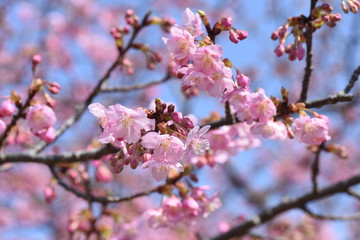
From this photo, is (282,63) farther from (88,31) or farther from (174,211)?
(174,211)

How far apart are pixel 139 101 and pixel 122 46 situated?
21.5 feet

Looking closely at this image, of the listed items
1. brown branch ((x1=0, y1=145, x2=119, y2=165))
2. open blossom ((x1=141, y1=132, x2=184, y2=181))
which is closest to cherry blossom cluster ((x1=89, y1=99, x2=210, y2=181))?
open blossom ((x1=141, y1=132, x2=184, y2=181))

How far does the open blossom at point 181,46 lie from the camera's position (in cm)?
145

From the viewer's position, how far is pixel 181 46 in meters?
1.47

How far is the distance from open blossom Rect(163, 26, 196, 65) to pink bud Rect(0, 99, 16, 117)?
0.97 metres

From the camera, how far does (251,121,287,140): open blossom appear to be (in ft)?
5.45

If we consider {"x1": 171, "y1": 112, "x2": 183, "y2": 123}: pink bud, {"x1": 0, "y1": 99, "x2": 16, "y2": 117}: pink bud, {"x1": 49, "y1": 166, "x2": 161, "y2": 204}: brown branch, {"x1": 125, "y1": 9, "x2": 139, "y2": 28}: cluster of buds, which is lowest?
{"x1": 49, "y1": 166, "x2": 161, "y2": 204}: brown branch

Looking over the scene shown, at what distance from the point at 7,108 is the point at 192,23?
1044 millimetres

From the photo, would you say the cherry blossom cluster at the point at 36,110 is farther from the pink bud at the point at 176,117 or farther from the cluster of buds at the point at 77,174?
the pink bud at the point at 176,117

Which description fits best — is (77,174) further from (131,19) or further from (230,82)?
(230,82)

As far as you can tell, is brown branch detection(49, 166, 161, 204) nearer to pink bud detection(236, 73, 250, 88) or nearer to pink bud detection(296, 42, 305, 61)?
pink bud detection(236, 73, 250, 88)

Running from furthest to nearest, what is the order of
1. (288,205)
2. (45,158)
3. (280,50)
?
1. (288,205)
2. (45,158)
3. (280,50)

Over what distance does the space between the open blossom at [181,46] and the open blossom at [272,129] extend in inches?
17.7

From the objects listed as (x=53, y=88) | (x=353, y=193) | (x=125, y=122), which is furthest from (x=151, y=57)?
(x=353, y=193)
